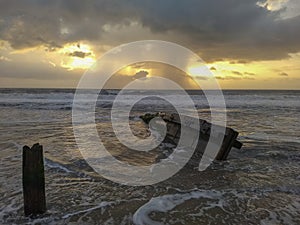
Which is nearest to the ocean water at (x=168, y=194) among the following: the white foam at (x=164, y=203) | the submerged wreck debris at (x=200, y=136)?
the white foam at (x=164, y=203)

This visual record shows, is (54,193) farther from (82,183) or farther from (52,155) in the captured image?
(52,155)

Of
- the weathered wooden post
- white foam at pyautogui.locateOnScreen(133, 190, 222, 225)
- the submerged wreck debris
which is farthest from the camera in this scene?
the submerged wreck debris

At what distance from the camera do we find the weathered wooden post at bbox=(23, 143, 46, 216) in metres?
4.24

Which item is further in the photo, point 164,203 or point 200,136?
point 200,136

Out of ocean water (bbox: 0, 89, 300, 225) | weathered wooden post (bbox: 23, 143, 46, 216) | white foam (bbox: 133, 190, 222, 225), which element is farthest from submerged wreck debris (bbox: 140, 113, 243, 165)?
weathered wooden post (bbox: 23, 143, 46, 216)

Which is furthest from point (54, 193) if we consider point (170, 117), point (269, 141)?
point (269, 141)

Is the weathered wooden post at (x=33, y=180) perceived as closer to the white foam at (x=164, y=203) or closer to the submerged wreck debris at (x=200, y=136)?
the white foam at (x=164, y=203)

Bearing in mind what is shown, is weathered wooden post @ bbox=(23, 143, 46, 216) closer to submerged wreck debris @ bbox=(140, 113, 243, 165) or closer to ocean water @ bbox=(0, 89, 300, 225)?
ocean water @ bbox=(0, 89, 300, 225)

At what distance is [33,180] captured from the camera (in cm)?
428

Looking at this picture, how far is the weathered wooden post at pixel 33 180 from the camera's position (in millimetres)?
4238

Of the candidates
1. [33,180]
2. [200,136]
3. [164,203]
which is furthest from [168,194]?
[200,136]

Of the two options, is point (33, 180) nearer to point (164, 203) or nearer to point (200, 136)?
point (164, 203)

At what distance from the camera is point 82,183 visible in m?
6.04

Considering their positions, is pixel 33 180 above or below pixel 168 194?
above
